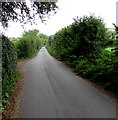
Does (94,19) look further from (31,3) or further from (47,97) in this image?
(47,97)

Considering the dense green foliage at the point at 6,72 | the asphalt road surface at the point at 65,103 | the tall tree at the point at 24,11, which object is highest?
the tall tree at the point at 24,11

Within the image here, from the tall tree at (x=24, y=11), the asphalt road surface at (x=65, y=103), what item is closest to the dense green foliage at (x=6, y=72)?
the asphalt road surface at (x=65, y=103)

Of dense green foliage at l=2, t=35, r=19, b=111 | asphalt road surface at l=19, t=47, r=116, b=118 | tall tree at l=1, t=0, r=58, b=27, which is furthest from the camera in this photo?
tall tree at l=1, t=0, r=58, b=27

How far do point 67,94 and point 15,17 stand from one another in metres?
5.63

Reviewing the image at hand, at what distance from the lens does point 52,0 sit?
20.9ft

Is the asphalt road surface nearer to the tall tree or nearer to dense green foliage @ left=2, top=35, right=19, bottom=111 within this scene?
dense green foliage @ left=2, top=35, right=19, bottom=111

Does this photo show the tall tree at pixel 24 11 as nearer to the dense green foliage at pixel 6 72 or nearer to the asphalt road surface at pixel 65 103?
the dense green foliage at pixel 6 72

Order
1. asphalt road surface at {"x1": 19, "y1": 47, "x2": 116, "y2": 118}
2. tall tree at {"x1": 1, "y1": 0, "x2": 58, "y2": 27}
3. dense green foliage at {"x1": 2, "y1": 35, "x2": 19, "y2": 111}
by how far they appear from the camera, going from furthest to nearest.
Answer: tall tree at {"x1": 1, "y1": 0, "x2": 58, "y2": 27}
dense green foliage at {"x1": 2, "y1": 35, "x2": 19, "y2": 111}
asphalt road surface at {"x1": 19, "y1": 47, "x2": 116, "y2": 118}

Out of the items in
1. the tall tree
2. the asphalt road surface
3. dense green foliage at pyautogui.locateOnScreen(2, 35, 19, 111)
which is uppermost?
the tall tree

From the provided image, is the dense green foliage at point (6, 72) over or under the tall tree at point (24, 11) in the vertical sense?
under

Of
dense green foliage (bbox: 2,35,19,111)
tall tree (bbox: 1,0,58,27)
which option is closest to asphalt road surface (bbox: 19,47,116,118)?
dense green foliage (bbox: 2,35,19,111)

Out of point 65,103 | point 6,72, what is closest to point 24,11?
point 6,72

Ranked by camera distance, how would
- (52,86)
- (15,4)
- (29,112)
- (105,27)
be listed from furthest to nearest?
(105,27) → (15,4) → (52,86) → (29,112)

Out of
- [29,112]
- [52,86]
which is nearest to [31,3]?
[52,86]
